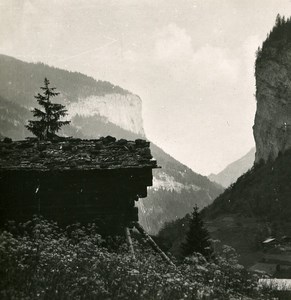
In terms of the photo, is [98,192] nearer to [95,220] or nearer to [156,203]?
[95,220]

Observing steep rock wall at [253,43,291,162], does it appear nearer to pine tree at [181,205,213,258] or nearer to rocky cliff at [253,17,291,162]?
rocky cliff at [253,17,291,162]

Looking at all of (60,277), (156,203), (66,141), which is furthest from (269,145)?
(156,203)

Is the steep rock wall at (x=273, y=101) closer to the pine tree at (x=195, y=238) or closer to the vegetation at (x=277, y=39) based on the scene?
the vegetation at (x=277, y=39)

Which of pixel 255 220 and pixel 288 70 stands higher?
pixel 288 70

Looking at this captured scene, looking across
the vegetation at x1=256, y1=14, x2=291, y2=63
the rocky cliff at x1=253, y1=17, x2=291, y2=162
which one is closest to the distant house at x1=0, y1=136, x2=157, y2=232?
the rocky cliff at x1=253, y1=17, x2=291, y2=162

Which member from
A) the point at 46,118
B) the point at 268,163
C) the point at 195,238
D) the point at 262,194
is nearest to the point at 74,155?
the point at 195,238

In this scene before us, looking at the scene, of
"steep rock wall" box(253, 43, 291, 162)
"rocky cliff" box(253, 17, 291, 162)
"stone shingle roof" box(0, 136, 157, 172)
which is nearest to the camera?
"stone shingle roof" box(0, 136, 157, 172)

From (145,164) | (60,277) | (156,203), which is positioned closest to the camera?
→ (60,277)

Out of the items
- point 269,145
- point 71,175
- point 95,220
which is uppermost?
point 269,145
